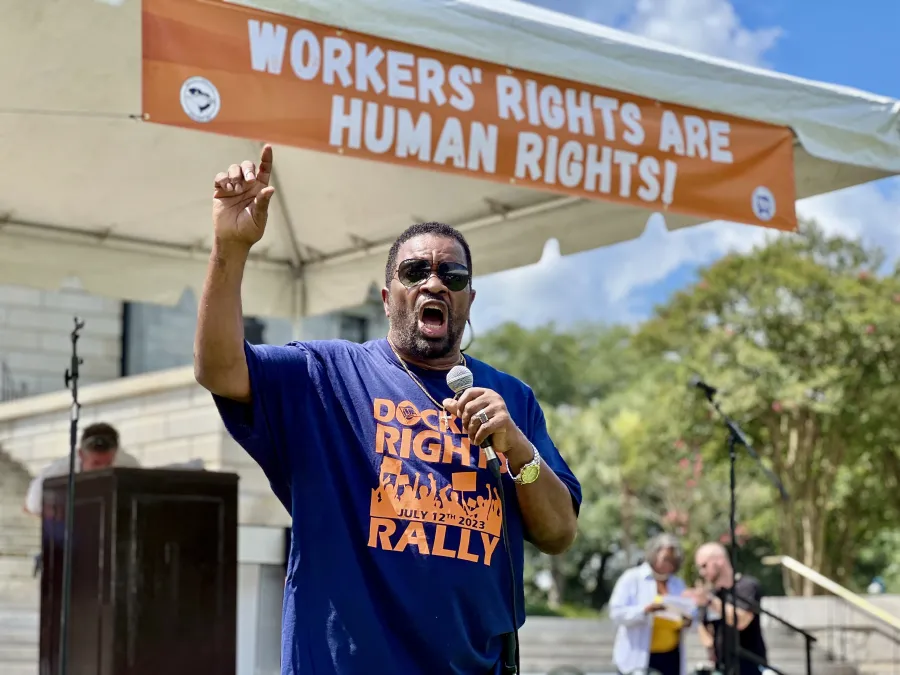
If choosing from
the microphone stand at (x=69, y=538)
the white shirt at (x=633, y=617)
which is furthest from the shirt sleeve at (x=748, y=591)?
the microphone stand at (x=69, y=538)

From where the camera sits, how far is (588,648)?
1570cm

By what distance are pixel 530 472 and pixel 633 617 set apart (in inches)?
217

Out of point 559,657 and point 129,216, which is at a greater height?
point 129,216

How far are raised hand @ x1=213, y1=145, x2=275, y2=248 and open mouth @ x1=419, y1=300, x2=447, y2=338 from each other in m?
0.41

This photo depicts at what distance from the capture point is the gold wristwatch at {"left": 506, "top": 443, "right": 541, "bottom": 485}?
221 cm

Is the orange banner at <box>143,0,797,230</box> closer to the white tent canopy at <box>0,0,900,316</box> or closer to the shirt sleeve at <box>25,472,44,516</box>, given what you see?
the white tent canopy at <box>0,0,900,316</box>

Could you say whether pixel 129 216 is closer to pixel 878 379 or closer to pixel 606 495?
pixel 878 379

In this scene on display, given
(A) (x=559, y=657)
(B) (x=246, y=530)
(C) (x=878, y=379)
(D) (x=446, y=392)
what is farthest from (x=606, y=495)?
(D) (x=446, y=392)

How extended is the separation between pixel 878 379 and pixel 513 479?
20883mm

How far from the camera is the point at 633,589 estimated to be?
298 inches

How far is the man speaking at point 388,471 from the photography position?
2072 mm

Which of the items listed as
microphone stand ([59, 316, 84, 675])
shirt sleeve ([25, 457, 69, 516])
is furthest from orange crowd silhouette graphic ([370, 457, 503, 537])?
shirt sleeve ([25, 457, 69, 516])

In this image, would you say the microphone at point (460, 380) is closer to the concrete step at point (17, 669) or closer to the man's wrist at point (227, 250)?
the man's wrist at point (227, 250)

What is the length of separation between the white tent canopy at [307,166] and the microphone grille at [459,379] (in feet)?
8.29
